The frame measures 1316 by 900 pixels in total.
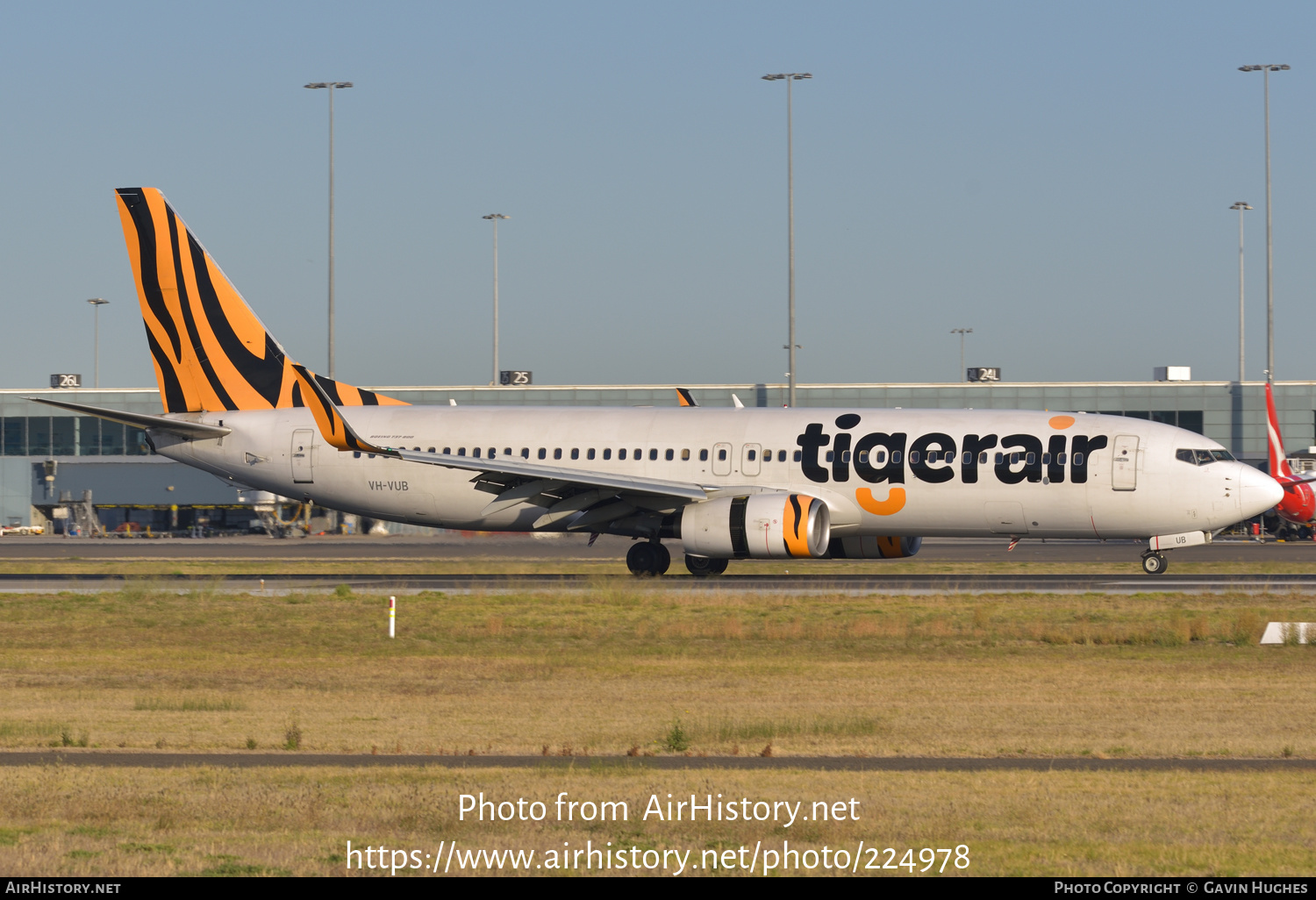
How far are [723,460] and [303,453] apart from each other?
1118cm

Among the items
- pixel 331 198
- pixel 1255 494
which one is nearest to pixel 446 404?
pixel 331 198

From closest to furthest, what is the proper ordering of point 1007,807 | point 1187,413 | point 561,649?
1. point 1007,807
2. point 561,649
3. point 1187,413

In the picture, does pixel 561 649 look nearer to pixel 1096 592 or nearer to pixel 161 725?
pixel 161 725

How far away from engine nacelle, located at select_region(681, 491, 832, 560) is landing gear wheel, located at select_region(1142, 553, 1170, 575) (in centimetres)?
807

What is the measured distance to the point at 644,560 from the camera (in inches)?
1469

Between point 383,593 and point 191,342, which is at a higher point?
point 191,342

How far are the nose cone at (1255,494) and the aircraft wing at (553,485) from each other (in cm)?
1213

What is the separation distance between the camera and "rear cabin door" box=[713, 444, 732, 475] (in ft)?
121

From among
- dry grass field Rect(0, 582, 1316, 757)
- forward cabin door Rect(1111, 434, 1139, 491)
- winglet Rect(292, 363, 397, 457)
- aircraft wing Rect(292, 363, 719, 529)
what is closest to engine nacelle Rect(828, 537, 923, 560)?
aircraft wing Rect(292, 363, 719, 529)

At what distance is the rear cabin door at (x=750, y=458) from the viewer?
36469 millimetres

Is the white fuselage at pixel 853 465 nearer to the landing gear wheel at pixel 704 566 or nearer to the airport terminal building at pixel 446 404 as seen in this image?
the landing gear wheel at pixel 704 566

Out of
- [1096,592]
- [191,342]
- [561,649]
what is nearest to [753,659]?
[561,649]
